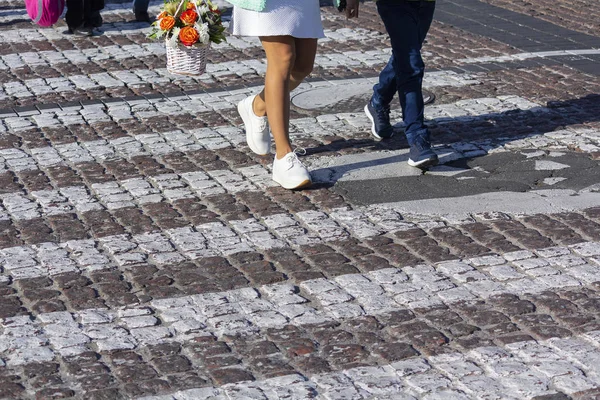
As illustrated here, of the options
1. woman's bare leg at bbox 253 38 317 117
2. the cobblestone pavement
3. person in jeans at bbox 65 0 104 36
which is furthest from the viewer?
person in jeans at bbox 65 0 104 36

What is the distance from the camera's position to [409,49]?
22.1 ft

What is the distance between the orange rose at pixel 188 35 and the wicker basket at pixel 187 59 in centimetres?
11

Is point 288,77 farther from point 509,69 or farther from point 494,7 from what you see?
point 494,7

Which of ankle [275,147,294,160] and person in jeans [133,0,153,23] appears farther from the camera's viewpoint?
person in jeans [133,0,153,23]

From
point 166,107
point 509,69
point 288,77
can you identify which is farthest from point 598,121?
point 166,107

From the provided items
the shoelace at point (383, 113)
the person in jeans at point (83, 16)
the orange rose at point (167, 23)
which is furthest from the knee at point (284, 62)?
the person in jeans at point (83, 16)

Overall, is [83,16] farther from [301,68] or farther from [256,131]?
[301,68]

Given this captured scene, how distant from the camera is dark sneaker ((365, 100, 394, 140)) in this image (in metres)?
7.43

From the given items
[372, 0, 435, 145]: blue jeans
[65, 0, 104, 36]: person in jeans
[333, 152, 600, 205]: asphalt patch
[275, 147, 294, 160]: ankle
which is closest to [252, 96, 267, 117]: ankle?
[275, 147, 294, 160]: ankle

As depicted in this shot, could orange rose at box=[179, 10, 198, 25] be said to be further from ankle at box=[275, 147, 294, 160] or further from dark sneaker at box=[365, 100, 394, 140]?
dark sneaker at box=[365, 100, 394, 140]

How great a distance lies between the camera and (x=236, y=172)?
684 centimetres

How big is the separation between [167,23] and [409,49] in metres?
1.47

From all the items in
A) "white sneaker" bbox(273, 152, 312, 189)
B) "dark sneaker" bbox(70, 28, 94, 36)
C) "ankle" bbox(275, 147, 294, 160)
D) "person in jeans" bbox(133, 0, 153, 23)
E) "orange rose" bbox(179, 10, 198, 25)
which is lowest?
"dark sneaker" bbox(70, 28, 94, 36)

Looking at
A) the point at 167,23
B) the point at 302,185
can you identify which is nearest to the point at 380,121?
the point at 302,185
